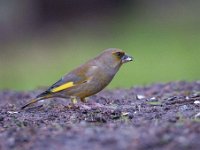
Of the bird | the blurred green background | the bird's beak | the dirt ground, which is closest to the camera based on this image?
the dirt ground

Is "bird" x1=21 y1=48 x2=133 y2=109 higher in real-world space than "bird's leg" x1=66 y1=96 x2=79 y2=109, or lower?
higher

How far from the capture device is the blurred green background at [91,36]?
831 inches

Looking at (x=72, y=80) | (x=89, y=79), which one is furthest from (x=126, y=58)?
(x=72, y=80)

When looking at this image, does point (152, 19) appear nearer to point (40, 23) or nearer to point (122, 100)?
point (40, 23)

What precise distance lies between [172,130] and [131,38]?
19.0 m

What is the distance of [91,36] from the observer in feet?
87.4

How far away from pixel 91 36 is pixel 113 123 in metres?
18.9

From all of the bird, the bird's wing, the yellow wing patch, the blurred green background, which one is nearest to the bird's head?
the bird

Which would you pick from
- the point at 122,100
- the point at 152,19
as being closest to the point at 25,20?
the point at 152,19

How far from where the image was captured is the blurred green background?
21.1 m

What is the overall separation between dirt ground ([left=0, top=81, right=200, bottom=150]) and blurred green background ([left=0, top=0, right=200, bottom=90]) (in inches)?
371

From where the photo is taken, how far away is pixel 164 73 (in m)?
19.4

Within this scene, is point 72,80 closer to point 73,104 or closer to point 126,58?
point 73,104

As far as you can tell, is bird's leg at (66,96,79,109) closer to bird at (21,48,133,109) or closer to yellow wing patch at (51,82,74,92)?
bird at (21,48,133,109)
